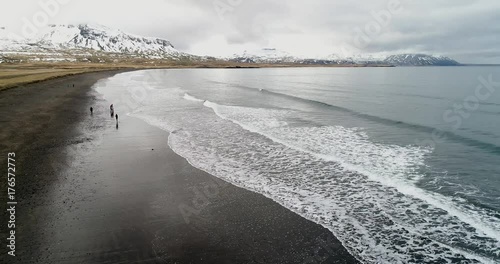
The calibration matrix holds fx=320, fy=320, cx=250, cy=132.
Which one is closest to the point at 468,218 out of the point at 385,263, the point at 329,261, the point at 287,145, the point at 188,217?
the point at 385,263

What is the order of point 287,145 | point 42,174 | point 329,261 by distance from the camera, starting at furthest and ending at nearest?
point 287,145 < point 42,174 < point 329,261

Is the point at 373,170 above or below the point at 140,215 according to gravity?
above

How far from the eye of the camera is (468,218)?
1480cm

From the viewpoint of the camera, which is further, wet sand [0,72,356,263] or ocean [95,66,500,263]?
ocean [95,66,500,263]

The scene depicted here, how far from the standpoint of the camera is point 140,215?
581 inches

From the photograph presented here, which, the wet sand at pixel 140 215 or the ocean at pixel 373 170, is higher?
the ocean at pixel 373 170

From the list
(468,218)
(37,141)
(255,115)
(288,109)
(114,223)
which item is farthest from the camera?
(288,109)

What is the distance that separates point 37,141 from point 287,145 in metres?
20.7

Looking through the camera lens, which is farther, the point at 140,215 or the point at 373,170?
the point at 373,170

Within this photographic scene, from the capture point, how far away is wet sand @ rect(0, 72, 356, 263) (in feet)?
38.8

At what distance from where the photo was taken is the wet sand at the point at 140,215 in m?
11.8

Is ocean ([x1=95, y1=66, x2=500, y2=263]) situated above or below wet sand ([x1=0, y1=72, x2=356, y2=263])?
above

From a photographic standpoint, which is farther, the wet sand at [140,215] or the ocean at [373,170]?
the ocean at [373,170]

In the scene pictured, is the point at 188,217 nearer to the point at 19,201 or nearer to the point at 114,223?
the point at 114,223
